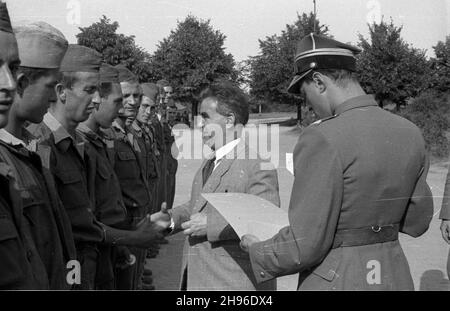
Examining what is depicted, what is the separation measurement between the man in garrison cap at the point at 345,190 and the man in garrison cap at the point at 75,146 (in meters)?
0.70

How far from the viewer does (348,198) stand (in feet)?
5.08

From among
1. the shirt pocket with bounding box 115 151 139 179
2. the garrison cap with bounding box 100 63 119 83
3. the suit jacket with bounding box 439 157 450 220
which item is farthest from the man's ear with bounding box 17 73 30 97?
the suit jacket with bounding box 439 157 450 220

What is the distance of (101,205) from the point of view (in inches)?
96.2

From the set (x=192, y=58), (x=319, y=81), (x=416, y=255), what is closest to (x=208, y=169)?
(x=192, y=58)

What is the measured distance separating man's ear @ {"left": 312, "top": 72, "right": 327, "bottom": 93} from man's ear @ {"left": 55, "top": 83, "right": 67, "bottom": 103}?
1.10 m

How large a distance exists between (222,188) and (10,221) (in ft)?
3.61

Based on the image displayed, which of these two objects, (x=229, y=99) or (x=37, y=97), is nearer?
(x=37, y=97)

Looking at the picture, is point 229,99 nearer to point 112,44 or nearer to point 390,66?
point 112,44

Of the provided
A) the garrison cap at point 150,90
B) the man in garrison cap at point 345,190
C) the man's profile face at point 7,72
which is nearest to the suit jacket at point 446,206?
the man in garrison cap at point 345,190

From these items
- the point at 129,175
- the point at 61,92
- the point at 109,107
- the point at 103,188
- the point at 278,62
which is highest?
the point at 278,62

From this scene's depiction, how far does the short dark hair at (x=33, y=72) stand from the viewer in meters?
1.69

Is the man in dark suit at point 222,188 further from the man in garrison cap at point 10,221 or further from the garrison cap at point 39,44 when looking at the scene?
the man in garrison cap at point 10,221
